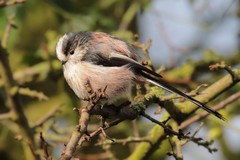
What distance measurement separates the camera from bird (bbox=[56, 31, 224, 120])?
4.09 metres

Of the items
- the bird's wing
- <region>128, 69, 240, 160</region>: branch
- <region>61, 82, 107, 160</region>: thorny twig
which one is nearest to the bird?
the bird's wing

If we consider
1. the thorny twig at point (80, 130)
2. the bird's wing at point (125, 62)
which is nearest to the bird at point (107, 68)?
the bird's wing at point (125, 62)

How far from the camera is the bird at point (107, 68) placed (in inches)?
161

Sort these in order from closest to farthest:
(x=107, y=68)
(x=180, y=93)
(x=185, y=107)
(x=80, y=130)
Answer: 1. (x=80, y=130)
2. (x=180, y=93)
3. (x=185, y=107)
4. (x=107, y=68)

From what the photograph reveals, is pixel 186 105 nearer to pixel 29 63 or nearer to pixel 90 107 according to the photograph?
pixel 90 107

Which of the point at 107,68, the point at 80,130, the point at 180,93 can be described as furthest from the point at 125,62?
the point at 80,130

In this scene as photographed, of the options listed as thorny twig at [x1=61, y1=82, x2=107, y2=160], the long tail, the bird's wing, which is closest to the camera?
thorny twig at [x1=61, y1=82, x2=107, y2=160]

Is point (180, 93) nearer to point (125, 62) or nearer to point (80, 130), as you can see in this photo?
point (125, 62)

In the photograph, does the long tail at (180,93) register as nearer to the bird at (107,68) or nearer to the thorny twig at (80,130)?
the bird at (107,68)

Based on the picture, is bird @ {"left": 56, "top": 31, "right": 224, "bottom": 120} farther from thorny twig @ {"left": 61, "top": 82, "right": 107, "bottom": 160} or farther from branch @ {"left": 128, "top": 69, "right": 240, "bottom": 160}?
thorny twig @ {"left": 61, "top": 82, "right": 107, "bottom": 160}

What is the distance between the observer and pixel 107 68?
166 inches

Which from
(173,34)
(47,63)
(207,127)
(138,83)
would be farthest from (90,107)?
(173,34)

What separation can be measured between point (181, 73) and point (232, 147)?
122 centimetres

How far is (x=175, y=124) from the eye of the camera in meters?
4.06
